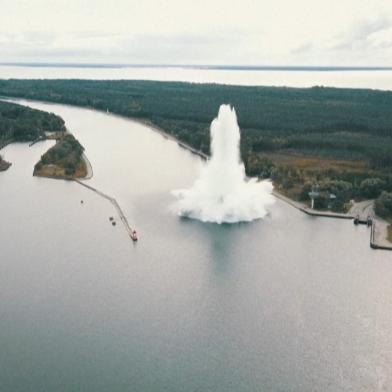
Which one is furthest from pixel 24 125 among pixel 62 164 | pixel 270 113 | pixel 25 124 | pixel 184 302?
pixel 184 302

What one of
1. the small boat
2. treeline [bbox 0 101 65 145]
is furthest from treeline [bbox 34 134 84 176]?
the small boat

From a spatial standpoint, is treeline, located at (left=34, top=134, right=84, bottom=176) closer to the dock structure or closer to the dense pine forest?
the dock structure

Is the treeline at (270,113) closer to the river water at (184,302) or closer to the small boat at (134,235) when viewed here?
the river water at (184,302)

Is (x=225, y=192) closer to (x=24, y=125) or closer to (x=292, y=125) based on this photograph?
(x=292, y=125)

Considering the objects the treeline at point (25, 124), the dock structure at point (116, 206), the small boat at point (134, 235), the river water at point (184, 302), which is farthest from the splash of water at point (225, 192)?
the treeline at point (25, 124)

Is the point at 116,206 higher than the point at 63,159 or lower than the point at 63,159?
lower

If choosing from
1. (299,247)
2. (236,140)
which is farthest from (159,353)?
(236,140)
